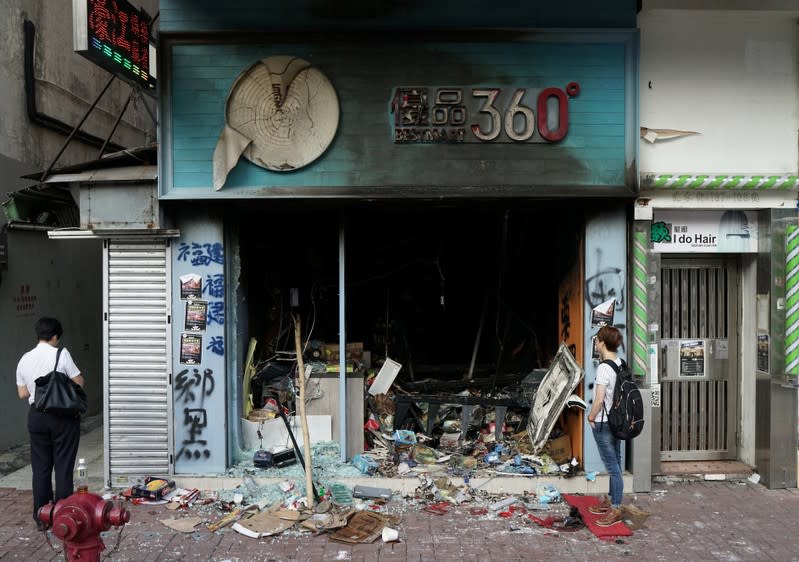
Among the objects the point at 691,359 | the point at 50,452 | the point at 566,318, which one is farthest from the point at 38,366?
the point at 691,359

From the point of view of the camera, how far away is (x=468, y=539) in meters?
5.71

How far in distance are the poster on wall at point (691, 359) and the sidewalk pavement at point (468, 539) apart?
1.57m

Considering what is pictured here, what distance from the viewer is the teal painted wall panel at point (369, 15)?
22.0 feet

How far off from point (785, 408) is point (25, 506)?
28.0ft

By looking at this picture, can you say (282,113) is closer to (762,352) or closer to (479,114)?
(479,114)

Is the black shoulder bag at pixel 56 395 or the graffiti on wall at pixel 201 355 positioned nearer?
the black shoulder bag at pixel 56 395

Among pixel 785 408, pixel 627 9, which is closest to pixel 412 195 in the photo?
pixel 627 9

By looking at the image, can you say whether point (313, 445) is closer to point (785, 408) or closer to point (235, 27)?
point (235, 27)

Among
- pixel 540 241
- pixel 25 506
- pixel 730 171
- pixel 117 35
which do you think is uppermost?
pixel 117 35

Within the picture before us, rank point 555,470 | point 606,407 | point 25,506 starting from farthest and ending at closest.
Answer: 1. point 555,470
2. point 25,506
3. point 606,407

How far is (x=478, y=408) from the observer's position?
7.91 metres

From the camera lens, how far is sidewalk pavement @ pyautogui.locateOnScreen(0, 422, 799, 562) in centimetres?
540

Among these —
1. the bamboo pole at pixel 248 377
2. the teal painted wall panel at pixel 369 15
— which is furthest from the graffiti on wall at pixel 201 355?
the teal painted wall panel at pixel 369 15

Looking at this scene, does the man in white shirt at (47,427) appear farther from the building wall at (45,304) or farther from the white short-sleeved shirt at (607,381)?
the white short-sleeved shirt at (607,381)
